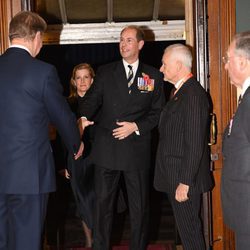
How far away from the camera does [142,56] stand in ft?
23.0

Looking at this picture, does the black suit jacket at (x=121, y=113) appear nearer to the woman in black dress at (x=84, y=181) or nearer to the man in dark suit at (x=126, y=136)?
the man in dark suit at (x=126, y=136)

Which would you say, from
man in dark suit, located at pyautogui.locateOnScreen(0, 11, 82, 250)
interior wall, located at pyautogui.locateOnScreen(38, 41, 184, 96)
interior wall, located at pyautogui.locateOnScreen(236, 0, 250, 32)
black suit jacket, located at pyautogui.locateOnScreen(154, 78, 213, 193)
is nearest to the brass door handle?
black suit jacket, located at pyautogui.locateOnScreen(154, 78, 213, 193)

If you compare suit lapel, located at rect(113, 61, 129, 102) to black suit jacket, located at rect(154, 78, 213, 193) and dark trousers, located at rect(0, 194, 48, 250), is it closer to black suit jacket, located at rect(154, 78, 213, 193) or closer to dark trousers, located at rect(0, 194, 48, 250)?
black suit jacket, located at rect(154, 78, 213, 193)

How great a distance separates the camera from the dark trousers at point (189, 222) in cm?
278

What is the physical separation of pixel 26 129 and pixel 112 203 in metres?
1.12

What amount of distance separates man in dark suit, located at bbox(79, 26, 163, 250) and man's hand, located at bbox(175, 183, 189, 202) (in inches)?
24.4

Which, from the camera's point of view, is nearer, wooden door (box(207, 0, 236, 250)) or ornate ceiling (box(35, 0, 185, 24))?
wooden door (box(207, 0, 236, 250))

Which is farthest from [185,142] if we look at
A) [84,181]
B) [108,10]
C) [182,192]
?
[108,10]

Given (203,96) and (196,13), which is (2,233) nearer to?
(203,96)

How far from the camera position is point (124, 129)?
129 inches

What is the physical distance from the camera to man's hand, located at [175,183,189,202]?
268 centimetres

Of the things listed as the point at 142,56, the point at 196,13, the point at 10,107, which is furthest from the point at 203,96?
the point at 142,56

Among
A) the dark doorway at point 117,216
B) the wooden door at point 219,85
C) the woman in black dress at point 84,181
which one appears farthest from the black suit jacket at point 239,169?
the dark doorway at point 117,216

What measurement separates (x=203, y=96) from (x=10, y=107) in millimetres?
1043
